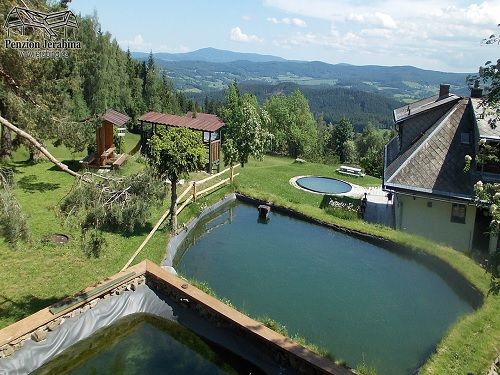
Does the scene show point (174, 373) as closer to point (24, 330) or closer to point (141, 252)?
point (24, 330)

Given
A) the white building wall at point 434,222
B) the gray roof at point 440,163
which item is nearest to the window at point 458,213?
the white building wall at point 434,222

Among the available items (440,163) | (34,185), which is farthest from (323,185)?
(34,185)

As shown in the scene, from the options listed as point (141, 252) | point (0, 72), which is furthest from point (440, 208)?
point (0, 72)

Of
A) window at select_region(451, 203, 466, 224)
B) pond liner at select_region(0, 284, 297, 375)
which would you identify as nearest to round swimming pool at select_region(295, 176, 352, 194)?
window at select_region(451, 203, 466, 224)

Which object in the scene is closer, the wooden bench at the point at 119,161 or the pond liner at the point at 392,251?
the pond liner at the point at 392,251

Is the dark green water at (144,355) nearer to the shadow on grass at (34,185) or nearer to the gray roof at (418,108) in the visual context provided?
the shadow on grass at (34,185)

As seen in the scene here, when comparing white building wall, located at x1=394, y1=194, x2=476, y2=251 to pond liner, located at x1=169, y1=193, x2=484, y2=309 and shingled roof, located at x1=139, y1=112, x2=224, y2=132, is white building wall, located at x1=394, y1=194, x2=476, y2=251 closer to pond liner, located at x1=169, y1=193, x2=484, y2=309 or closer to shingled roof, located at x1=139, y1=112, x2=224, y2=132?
pond liner, located at x1=169, y1=193, x2=484, y2=309
